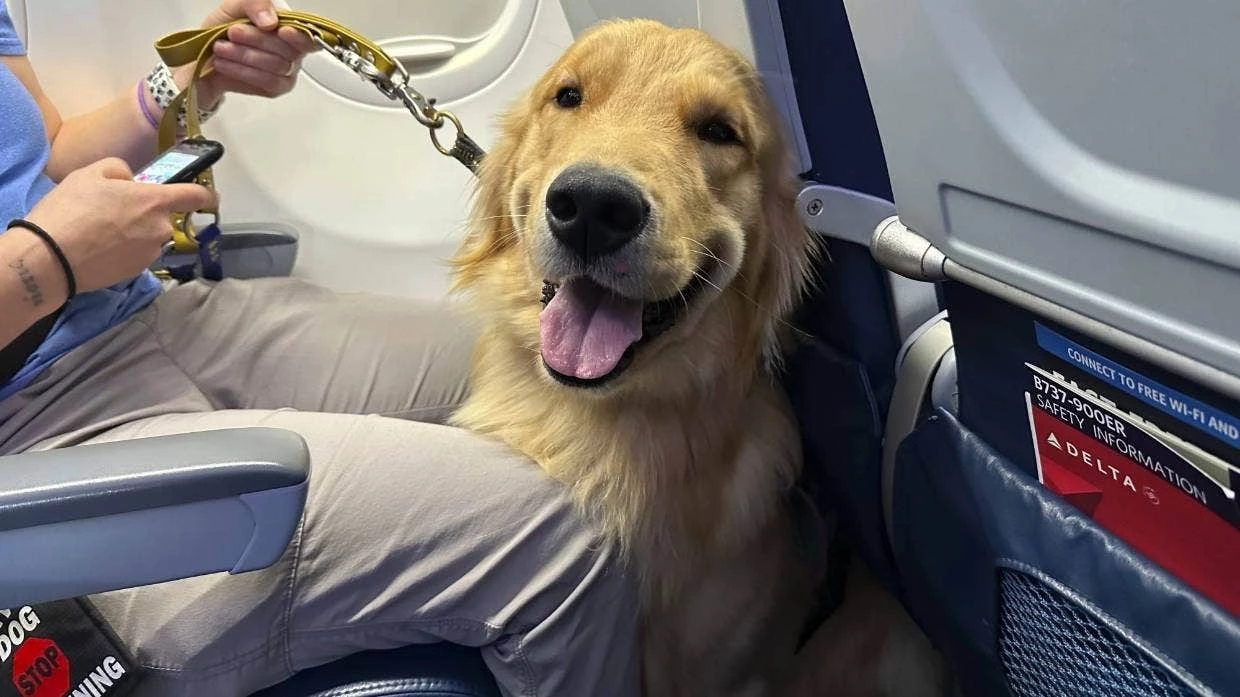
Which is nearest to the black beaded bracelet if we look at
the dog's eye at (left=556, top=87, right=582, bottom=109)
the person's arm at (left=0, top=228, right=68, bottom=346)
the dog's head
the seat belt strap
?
the person's arm at (left=0, top=228, right=68, bottom=346)

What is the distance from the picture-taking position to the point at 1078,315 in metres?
0.54

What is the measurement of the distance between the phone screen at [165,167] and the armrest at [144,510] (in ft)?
1.69

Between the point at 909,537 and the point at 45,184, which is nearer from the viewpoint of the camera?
the point at 909,537

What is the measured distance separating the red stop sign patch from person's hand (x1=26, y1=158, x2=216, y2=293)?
15.4 inches

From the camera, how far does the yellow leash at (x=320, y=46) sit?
1234mm

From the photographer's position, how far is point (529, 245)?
980 mm

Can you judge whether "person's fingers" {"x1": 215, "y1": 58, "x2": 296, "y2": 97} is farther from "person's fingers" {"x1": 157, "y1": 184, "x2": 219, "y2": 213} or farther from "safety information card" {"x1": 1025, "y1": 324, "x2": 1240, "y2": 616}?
"safety information card" {"x1": 1025, "y1": 324, "x2": 1240, "y2": 616}

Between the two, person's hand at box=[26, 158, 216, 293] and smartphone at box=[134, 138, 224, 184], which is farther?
smartphone at box=[134, 138, 224, 184]

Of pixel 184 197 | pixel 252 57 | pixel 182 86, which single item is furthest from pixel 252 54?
pixel 184 197

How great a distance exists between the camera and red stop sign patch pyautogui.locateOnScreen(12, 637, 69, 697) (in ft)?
2.31

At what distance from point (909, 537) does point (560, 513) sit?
364 mm

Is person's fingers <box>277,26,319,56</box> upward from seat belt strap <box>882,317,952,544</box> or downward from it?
upward

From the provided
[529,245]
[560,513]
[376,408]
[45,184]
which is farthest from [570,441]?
[45,184]

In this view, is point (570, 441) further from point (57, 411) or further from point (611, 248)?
point (57, 411)
